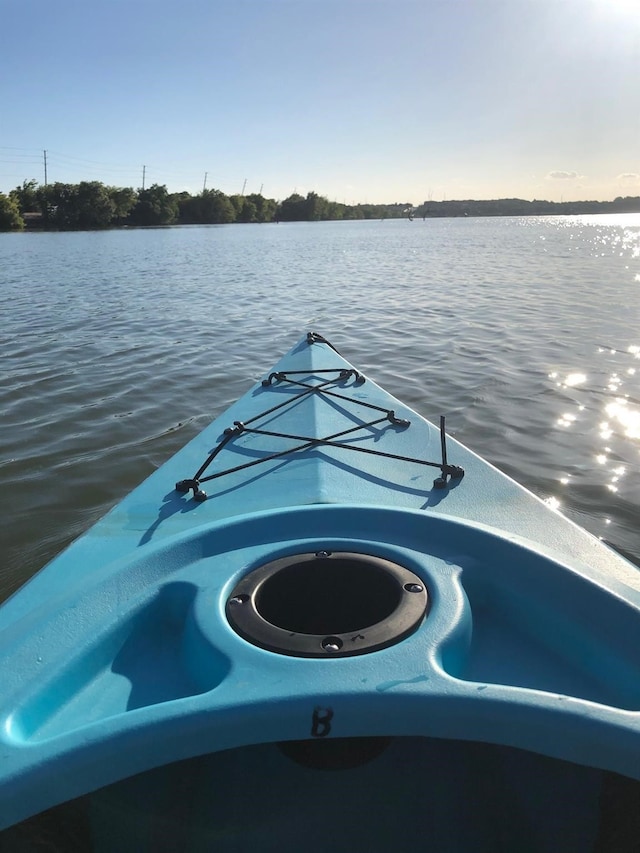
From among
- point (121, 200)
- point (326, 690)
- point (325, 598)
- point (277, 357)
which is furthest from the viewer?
point (121, 200)

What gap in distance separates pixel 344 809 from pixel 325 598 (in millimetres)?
555

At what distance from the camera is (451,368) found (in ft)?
22.9

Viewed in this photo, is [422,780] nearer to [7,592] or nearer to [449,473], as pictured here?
[449,473]

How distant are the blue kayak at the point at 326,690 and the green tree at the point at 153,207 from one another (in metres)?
71.2

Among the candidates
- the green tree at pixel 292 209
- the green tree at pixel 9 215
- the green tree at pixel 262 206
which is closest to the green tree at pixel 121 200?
the green tree at pixel 9 215

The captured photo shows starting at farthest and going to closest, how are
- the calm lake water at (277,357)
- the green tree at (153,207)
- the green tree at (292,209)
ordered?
the green tree at (292,209) < the green tree at (153,207) < the calm lake water at (277,357)

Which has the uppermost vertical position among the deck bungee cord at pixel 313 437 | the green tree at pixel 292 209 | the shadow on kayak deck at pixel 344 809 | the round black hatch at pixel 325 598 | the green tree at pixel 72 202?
the green tree at pixel 292 209

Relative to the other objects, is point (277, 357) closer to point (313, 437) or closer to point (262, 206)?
point (313, 437)

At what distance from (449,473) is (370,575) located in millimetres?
963

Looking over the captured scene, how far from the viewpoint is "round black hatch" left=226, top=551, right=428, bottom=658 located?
5.02 ft

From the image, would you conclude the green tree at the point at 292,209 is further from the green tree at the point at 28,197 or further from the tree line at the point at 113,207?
the green tree at the point at 28,197

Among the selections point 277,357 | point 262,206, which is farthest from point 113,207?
point 277,357

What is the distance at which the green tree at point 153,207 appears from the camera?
6656cm

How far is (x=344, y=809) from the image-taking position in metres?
1.62
